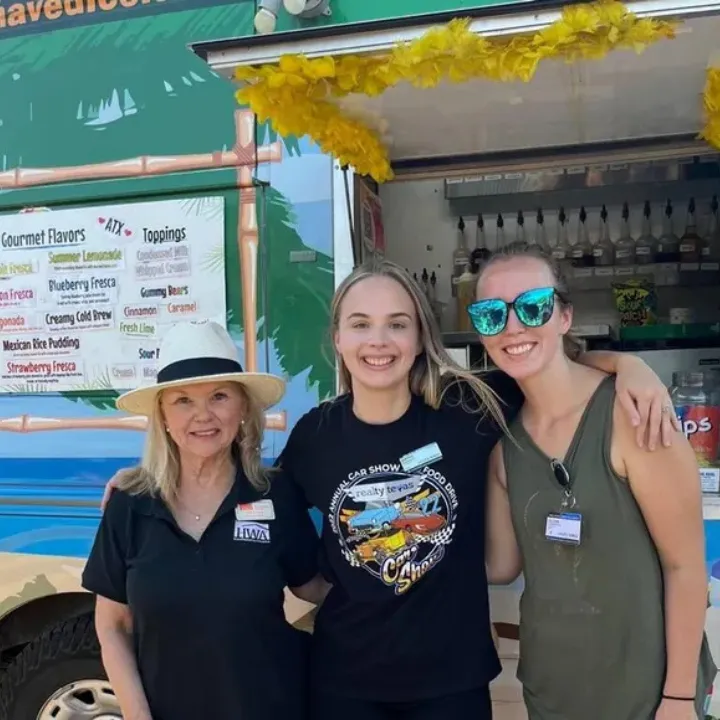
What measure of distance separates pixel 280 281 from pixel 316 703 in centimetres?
134

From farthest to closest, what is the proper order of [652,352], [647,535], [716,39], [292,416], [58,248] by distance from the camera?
[652,352] < [58,248] < [292,416] < [716,39] < [647,535]

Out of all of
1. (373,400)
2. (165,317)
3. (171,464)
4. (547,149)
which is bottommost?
(171,464)

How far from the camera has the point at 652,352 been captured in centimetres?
414

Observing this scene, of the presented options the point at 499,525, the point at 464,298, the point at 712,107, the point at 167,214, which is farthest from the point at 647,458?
the point at 464,298

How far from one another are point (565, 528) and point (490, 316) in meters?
0.51

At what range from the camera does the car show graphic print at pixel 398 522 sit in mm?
1980

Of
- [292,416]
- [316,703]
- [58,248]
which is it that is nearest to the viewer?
[316,703]

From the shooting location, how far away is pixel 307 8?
253 cm

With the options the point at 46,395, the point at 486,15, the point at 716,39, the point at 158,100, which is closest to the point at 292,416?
the point at 46,395

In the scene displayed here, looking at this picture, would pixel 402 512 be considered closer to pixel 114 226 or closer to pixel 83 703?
pixel 114 226

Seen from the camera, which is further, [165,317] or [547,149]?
[547,149]

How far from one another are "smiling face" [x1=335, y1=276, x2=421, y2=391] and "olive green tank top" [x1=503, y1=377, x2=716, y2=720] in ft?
1.25

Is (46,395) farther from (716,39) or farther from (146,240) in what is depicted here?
(716,39)

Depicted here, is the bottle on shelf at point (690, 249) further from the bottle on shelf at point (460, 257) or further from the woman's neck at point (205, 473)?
the woman's neck at point (205, 473)
